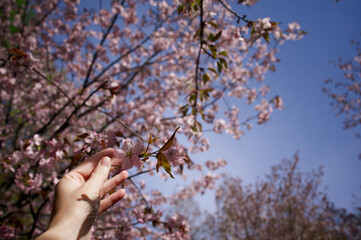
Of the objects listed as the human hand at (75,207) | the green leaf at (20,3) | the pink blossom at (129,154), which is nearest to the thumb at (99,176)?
the human hand at (75,207)

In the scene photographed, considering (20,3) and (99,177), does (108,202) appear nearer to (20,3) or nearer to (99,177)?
(99,177)

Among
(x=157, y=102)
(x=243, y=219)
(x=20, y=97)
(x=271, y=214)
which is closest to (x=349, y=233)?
(x=271, y=214)

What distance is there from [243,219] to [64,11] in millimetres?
12731

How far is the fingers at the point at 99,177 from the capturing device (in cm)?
88

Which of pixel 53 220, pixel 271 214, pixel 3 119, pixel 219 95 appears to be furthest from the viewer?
pixel 271 214

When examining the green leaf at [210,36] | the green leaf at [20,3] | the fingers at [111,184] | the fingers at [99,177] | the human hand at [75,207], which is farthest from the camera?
the green leaf at [20,3]

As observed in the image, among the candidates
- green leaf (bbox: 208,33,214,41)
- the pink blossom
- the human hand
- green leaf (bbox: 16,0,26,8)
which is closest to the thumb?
the human hand

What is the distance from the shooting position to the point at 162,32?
5.80m

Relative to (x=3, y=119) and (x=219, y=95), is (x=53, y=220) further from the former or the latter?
(x=3, y=119)

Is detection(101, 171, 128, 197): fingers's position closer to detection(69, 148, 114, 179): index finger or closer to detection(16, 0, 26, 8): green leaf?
detection(69, 148, 114, 179): index finger

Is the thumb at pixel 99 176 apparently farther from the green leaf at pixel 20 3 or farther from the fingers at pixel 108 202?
the green leaf at pixel 20 3

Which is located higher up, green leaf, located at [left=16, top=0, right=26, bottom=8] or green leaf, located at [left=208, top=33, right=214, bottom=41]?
green leaf, located at [left=16, top=0, right=26, bottom=8]

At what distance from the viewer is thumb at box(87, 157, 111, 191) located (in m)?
0.89

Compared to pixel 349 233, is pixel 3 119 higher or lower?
lower
